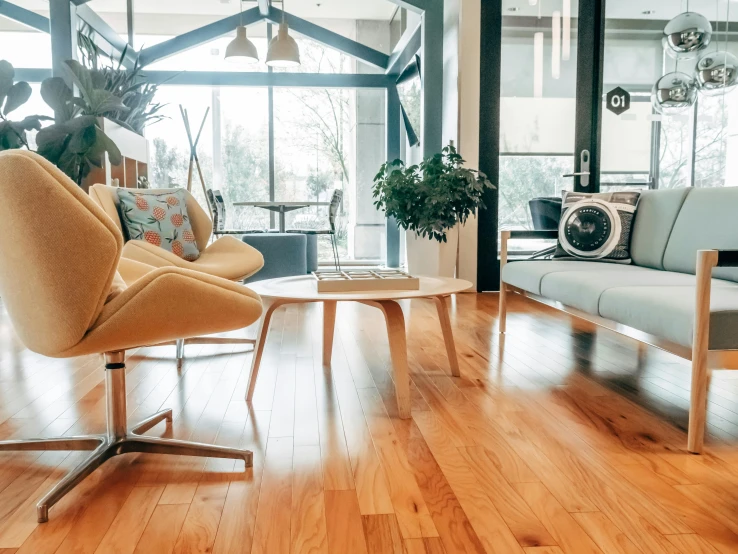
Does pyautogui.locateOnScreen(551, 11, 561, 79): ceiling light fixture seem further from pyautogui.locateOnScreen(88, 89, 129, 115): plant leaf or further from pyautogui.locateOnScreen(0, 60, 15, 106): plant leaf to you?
pyautogui.locateOnScreen(0, 60, 15, 106): plant leaf

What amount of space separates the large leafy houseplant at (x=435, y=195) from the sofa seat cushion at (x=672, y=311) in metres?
2.68

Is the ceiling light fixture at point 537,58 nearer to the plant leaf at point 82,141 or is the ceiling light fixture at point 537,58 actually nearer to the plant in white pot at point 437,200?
the plant in white pot at point 437,200

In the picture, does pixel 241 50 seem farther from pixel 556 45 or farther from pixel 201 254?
pixel 201 254

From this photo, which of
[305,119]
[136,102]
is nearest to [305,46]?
[305,119]

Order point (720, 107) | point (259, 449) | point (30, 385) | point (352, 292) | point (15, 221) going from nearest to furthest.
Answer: point (15, 221) < point (259, 449) < point (352, 292) < point (30, 385) < point (720, 107)

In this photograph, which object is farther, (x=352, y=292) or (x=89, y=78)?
(x=89, y=78)

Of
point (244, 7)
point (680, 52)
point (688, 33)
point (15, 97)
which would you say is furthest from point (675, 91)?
point (244, 7)

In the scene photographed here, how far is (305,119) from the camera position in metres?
8.57

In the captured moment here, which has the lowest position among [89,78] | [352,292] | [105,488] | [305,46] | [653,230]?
[105,488]

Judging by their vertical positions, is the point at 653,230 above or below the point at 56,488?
above

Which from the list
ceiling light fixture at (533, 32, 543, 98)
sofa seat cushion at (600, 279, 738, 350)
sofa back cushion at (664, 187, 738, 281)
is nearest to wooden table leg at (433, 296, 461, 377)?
sofa seat cushion at (600, 279, 738, 350)

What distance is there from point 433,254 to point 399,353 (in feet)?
10.9

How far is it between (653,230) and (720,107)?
467cm

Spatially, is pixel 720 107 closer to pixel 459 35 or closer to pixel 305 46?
pixel 459 35
